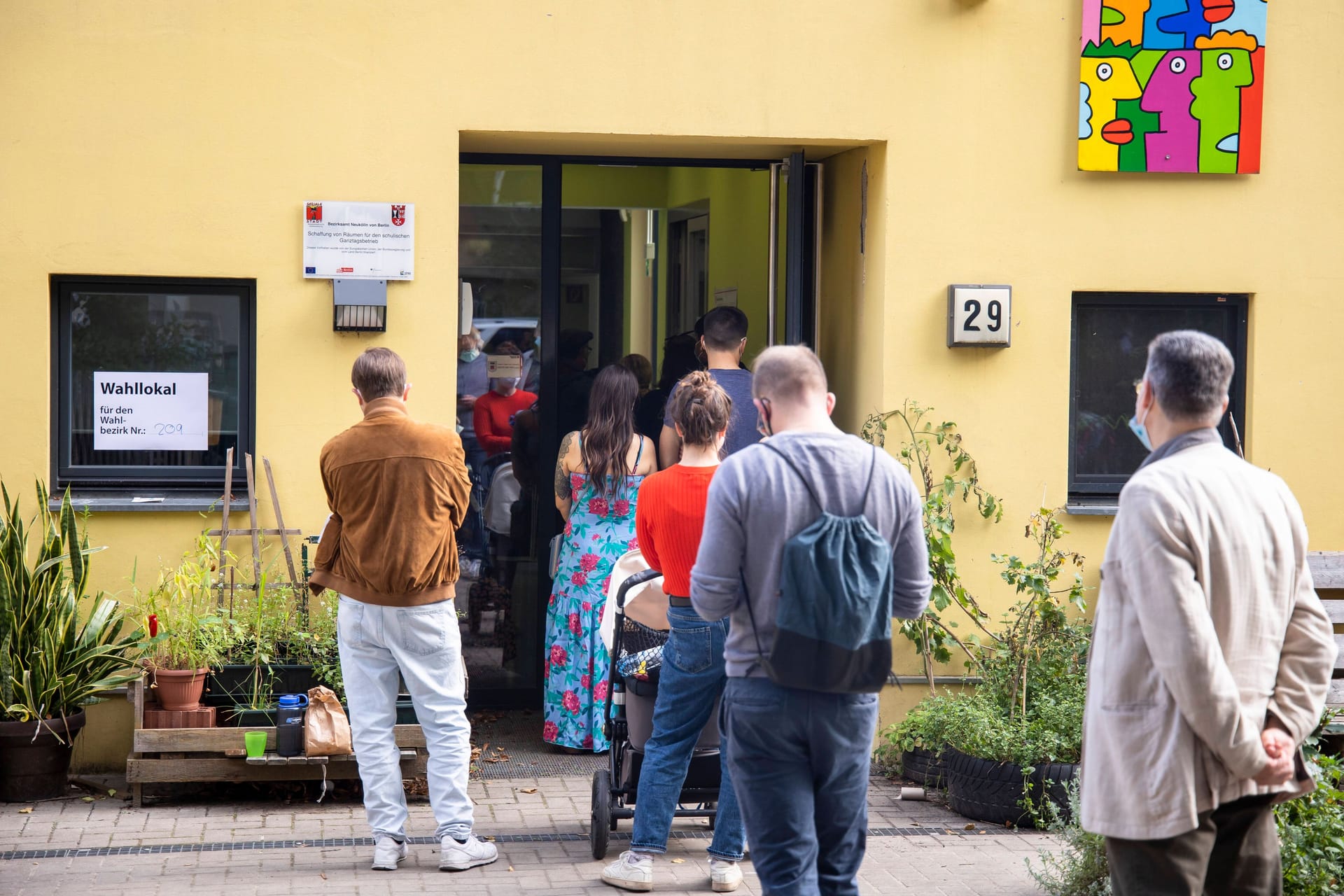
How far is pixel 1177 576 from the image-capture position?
308 cm

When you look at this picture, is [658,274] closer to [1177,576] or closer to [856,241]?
[856,241]

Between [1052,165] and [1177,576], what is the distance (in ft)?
14.6

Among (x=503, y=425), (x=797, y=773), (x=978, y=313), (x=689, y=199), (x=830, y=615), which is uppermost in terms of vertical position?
(x=689, y=199)

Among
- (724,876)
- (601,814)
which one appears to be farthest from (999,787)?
(601,814)

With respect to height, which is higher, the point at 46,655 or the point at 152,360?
the point at 152,360

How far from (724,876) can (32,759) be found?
3.19 m

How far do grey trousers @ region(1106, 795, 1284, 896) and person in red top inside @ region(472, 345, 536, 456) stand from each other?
Answer: 510 cm

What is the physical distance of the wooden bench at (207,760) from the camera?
605 cm

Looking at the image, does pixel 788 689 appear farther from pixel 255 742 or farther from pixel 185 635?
pixel 185 635

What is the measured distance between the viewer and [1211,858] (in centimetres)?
334

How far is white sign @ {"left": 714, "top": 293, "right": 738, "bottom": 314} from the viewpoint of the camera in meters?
8.19

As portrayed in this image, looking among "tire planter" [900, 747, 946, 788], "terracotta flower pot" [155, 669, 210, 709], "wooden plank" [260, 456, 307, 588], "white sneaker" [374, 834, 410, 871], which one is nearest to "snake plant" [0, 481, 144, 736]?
"terracotta flower pot" [155, 669, 210, 709]

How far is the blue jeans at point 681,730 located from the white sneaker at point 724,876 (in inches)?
1.1

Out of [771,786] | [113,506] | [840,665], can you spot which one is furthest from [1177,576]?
[113,506]
